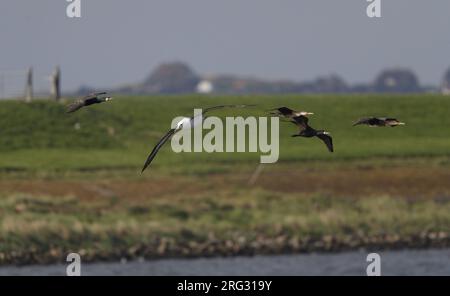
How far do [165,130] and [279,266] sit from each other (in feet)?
81.9

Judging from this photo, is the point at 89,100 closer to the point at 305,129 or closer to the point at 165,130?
the point at 305,129

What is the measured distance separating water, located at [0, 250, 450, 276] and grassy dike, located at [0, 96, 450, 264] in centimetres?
95

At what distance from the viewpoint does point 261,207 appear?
57031mm

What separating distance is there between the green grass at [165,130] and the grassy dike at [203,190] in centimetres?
9

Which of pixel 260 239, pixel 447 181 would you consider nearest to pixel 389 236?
pixel 260 239

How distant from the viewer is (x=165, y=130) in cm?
7419

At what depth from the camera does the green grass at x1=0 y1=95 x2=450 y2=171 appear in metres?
67.1

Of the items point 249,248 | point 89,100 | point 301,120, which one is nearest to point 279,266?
point 249,248

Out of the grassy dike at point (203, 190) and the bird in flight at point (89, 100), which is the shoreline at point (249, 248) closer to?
the grassy dike at point (203, 190)

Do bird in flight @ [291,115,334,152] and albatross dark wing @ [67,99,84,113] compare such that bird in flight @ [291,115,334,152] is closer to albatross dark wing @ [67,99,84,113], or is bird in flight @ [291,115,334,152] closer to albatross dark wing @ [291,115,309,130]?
albatross dark wing @ [291,115,309,130]

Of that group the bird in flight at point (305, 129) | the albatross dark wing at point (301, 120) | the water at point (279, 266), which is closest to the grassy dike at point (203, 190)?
the water at point (279, 266)
